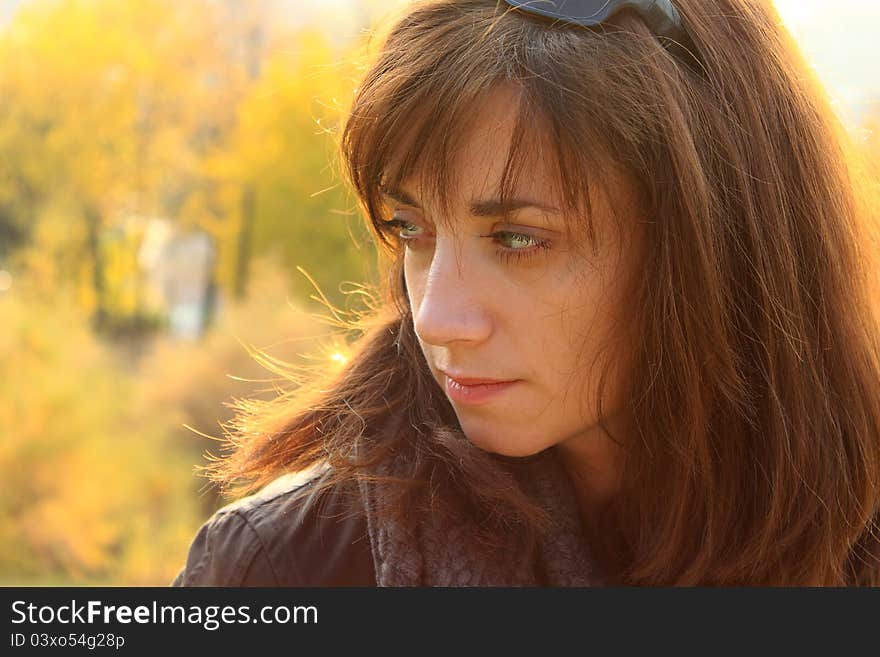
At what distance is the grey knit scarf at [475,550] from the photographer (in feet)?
5.98

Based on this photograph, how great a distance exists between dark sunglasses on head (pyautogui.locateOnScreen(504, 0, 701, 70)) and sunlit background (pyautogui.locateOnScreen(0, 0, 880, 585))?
1042 centimetres

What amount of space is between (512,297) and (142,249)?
1896 cm

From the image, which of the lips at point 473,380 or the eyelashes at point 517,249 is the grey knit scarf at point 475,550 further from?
the eyelashes at point 517,249

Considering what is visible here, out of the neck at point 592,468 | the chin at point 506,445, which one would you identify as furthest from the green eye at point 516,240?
the neck at point 592,468

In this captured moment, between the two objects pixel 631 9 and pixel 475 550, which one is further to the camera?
pixel 475 550

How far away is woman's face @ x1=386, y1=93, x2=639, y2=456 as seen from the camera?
5.51ft

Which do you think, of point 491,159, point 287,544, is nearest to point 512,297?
point 491,159

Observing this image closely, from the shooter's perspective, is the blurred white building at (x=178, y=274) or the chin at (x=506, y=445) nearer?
the chin at (x=506, y=445)

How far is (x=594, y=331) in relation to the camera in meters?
1.78

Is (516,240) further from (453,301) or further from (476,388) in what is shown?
(476,388)

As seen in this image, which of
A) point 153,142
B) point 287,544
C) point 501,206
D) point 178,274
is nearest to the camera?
point 501,206

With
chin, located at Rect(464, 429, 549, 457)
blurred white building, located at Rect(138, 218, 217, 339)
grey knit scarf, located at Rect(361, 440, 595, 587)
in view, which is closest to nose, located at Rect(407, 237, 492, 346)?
chin, located at Rect(464, 429, 549, 457)

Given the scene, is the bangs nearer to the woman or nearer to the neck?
the woman

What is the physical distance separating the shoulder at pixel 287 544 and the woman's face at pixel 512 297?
0.30 metres
